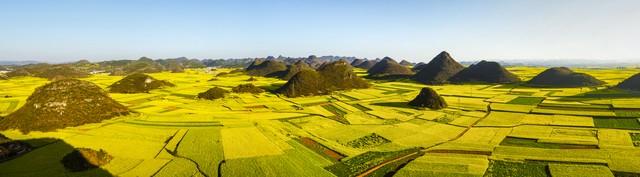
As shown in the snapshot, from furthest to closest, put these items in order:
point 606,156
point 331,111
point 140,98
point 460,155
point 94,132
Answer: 1. point 140,98
2. point 331,111
3. point 94,132
4. point 460,155
5. point 606,156

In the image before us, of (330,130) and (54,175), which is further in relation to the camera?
(330,130)

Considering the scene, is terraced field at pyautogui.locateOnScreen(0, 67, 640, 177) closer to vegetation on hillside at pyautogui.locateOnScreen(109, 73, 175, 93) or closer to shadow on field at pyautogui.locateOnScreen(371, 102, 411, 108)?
shadow on field at pyautogui.locateOnScreen(371, 102, 411, 108)

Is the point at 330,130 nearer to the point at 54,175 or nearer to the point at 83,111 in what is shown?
the point at 54,175

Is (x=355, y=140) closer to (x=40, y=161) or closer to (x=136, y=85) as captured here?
(x=40, y=161)

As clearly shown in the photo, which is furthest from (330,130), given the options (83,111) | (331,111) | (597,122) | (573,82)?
(573,82)

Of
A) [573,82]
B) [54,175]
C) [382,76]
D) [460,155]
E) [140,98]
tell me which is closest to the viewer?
[54,175]

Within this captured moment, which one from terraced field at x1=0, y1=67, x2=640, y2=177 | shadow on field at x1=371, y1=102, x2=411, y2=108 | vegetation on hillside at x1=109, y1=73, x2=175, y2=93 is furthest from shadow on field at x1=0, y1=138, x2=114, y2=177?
vegetation on hillside at x1=109, y1=73, x2=175, y2=93
